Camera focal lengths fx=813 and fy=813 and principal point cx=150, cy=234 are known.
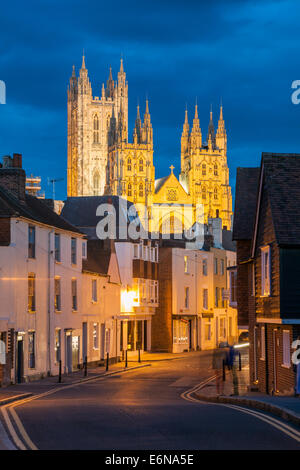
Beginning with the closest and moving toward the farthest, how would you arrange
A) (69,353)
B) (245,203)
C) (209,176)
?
(245,203) < (69,353) < (209,176)

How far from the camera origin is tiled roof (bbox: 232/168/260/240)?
119ft

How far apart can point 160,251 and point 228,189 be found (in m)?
121

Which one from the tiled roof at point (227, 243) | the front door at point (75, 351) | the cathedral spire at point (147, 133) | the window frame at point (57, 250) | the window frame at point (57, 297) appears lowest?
the front door at point (75, 351)

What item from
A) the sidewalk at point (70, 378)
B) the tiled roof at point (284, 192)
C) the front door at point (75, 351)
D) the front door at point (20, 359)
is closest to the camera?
the tiled roof at point (284, 192)

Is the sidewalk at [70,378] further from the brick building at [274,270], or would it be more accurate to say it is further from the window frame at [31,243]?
the brick building at [274,270]

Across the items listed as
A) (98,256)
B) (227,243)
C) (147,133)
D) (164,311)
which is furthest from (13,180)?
(147,133)

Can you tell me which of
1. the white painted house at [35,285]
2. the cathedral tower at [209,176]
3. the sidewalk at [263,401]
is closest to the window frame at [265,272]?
the sidewalk at [263,401]

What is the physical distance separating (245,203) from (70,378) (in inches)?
494

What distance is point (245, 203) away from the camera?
36938 mm

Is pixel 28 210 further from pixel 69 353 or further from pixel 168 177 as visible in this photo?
pixel 168 177

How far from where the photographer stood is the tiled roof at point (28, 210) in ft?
120

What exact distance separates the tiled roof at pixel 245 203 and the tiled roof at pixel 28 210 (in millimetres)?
9826

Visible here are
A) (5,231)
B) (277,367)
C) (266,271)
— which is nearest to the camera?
(277,367)
